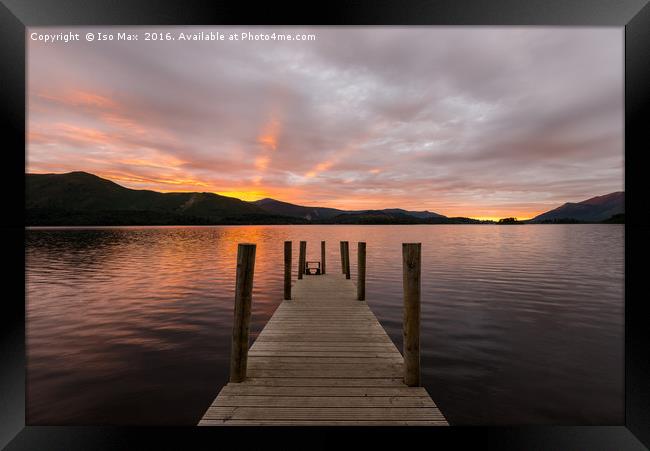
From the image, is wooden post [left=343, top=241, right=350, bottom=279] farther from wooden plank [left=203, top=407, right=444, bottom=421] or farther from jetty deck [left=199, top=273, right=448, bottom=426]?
wooden plank [left=203, top=407, right=444, bottom=421]

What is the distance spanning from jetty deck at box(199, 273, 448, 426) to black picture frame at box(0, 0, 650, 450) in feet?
0.85

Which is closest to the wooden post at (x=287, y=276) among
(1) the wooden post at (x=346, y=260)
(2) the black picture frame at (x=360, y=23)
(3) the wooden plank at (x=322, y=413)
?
(1) the wooden post at (x=346, y=260)

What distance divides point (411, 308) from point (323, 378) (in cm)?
170

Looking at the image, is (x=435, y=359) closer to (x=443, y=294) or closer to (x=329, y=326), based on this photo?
(x=329, y=326)

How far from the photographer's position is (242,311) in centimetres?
450

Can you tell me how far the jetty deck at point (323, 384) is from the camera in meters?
3.62

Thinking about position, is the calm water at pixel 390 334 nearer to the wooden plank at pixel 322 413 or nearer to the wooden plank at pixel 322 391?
the wooden plank at pixel 322 391

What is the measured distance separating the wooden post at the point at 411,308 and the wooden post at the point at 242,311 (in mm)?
2302

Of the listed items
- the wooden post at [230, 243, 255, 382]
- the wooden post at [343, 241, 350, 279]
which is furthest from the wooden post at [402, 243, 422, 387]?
the wooden post at [343, 241, 350, 279]

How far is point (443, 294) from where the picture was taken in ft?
53.9

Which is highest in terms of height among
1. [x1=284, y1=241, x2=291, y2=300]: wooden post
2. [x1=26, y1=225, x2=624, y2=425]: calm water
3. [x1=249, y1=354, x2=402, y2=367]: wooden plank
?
[x1=284, y1=241, x2=291, y2=300]: wooden post

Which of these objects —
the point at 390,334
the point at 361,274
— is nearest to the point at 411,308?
the point at 361,274

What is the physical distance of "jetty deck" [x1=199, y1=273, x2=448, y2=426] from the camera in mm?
3621

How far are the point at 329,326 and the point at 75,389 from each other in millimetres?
6087
